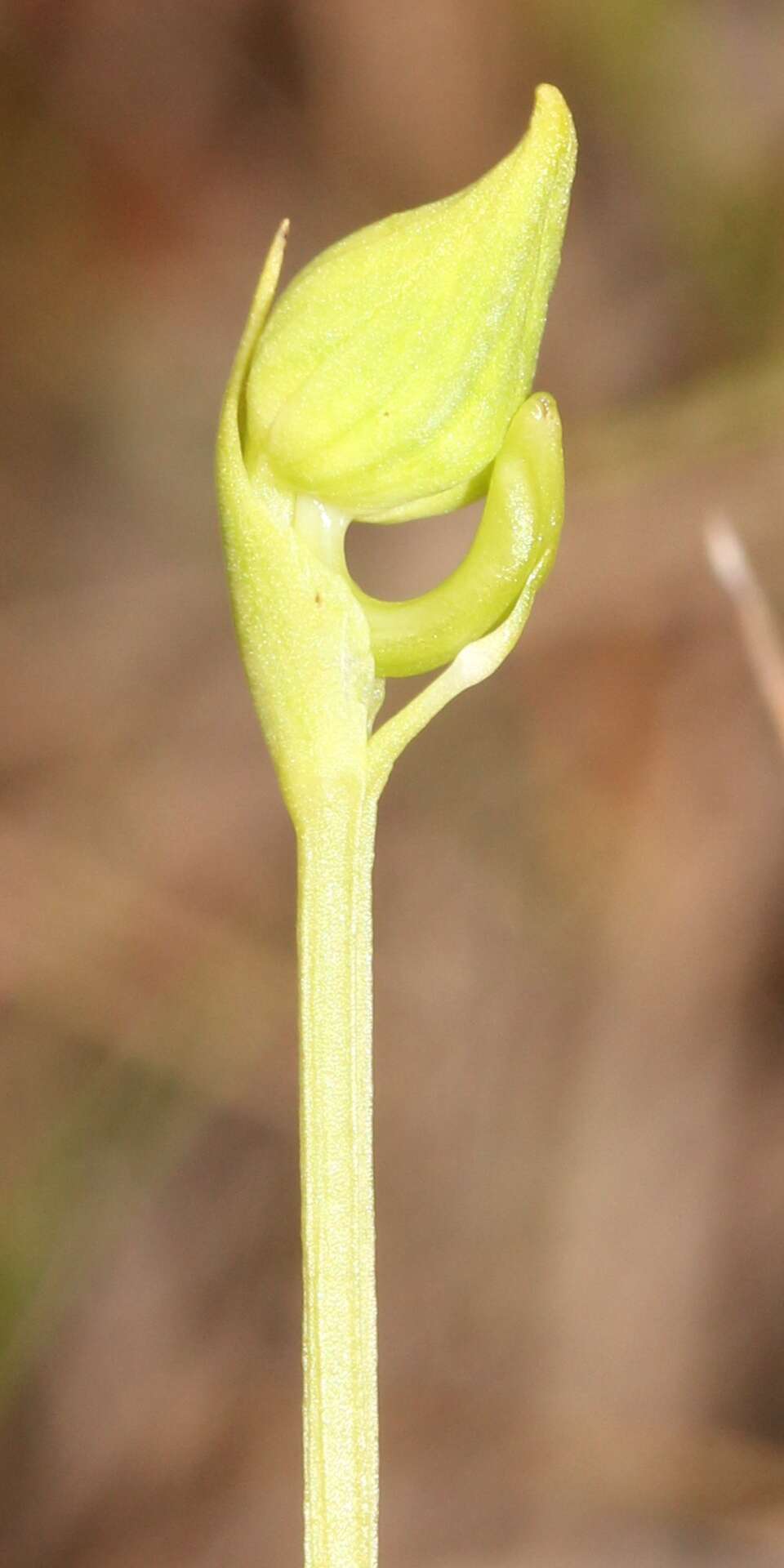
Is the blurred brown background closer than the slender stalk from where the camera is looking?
No

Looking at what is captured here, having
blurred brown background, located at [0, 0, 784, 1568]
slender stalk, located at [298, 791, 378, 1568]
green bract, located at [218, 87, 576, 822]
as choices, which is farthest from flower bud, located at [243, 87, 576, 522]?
blurred brown background, located at [0, 0, 784, 1568]

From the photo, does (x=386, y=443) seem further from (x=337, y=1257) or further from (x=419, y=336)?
(x=337, y=1257)

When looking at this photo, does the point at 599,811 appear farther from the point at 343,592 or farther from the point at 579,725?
the point at 343,592

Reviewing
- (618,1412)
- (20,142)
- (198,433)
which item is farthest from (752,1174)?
(20,142)

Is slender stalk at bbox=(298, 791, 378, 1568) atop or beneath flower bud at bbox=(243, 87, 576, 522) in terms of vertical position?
beneath

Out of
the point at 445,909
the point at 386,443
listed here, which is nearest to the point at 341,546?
the point at 386,443

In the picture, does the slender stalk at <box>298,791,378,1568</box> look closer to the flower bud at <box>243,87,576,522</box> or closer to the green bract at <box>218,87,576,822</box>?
the green bract at <box>218,87,576,822</box>

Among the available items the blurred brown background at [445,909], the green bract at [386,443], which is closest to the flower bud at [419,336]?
the green bract at [386,443]
